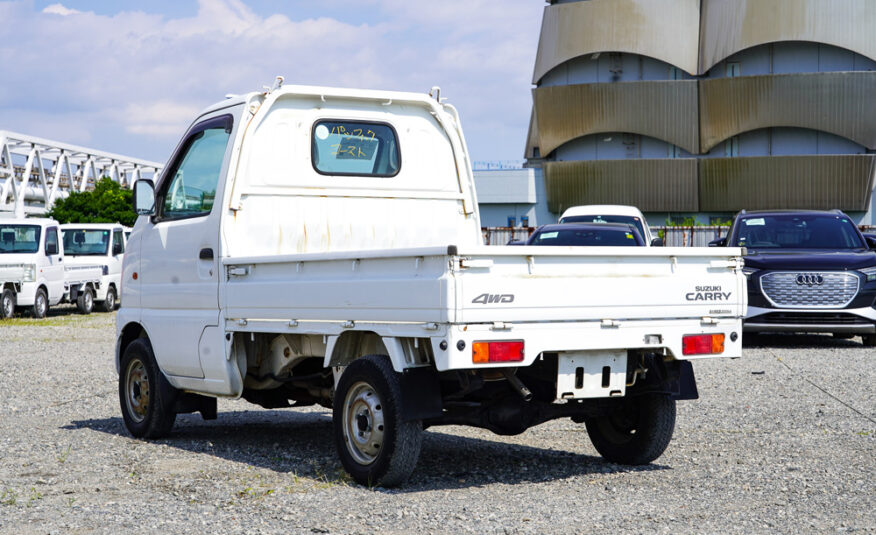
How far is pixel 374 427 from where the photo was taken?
21.5 ft

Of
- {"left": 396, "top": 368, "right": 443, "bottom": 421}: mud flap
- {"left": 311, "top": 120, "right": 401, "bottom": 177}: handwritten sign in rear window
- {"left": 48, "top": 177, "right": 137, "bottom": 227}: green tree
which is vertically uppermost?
{"left": 48, "top": 177, "right": 137, "bottom": 227}: green tree

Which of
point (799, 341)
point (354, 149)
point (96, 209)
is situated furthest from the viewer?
point (96, 209)

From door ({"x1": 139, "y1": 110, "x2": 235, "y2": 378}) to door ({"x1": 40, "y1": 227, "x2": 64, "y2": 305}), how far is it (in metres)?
17.9

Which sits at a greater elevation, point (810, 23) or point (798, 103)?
point (810, 23)

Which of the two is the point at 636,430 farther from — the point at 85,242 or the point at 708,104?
the point at 708,104

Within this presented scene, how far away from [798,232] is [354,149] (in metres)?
10.5

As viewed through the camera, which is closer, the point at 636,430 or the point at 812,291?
the point at 636,430

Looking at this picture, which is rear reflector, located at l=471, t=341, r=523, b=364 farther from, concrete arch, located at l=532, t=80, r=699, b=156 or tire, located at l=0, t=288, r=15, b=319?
concrete arch, located at l=532, t=80, r=699, b=156

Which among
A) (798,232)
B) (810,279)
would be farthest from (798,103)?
(810,279)

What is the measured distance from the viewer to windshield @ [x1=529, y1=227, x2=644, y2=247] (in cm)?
1745

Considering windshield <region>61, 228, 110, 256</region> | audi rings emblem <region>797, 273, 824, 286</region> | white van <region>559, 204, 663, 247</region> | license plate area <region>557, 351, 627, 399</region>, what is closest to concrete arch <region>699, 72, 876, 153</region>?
white van <region>559, 204, 663, 247</region>

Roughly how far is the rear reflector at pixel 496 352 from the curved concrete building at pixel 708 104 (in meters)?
64.9

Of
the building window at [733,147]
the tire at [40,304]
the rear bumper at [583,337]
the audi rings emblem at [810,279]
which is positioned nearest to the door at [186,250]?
the rear bumper at [583,337]

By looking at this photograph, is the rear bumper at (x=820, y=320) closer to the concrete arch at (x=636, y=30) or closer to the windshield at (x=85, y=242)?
the windshield at (x=85, y=242)
